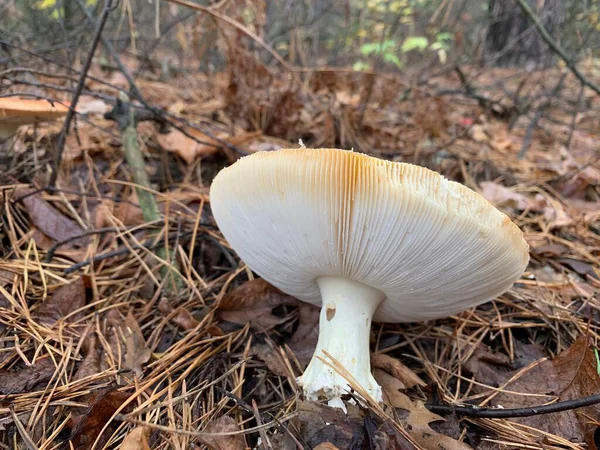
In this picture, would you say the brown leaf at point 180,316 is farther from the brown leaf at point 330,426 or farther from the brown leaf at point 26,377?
the brown leaf at point 330,426

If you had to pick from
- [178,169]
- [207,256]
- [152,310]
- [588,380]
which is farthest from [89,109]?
[588,380]

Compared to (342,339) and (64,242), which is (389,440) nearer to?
(342,339)

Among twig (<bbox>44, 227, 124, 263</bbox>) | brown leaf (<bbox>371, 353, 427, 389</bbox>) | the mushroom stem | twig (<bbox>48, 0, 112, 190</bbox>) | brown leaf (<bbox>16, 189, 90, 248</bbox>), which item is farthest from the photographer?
brown leaf (<bbox>16, 189, 90, 248</bbox>)

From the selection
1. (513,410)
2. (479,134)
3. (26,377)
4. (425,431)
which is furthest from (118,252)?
(479,134)

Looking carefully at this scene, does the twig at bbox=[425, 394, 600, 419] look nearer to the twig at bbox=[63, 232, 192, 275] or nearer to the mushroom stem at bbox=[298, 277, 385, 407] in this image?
the mushroom stem at bbox=[298, 277, 385, 407]

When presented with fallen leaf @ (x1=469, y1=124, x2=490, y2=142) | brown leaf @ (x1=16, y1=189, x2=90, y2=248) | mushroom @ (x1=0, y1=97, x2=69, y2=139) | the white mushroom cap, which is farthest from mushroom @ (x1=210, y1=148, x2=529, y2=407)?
fallen leaf @ (x1=469, y1=124, x2=490, y2=142)

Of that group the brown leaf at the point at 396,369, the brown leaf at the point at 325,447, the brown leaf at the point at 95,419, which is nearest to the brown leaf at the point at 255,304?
the brown leaf at the point at 396,369
